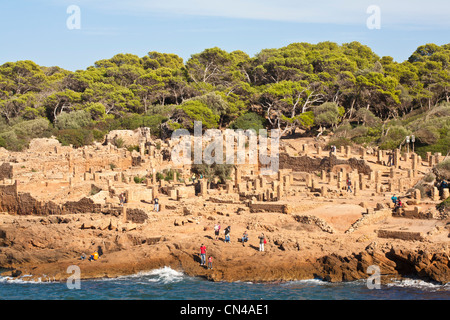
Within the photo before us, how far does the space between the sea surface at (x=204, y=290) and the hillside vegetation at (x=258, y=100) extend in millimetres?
26774

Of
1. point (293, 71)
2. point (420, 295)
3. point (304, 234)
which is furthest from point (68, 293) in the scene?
point (293, 71)

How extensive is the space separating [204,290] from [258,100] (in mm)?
38187

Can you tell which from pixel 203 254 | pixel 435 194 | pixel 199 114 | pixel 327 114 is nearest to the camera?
pixel 203 254

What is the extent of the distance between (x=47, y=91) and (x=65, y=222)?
4554 cm

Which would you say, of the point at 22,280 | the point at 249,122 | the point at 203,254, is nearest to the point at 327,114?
the point at 249,122

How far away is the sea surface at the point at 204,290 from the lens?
22641 mm

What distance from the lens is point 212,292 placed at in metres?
23.3

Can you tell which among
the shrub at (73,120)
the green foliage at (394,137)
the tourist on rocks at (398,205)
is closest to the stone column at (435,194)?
the tourist on rocks at (398,205)

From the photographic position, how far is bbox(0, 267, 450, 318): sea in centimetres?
2214

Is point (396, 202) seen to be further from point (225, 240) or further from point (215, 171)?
point (215, 171)

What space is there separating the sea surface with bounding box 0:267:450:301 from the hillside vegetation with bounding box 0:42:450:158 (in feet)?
87.8

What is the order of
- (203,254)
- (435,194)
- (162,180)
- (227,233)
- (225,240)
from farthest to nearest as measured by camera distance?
(162,180) → (435,194) → (227,233) → (225,240) → (203,254)

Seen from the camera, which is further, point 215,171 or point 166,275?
point 215,171

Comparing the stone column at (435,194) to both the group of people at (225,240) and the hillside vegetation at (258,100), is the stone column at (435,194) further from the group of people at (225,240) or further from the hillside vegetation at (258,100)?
the hillside vegetation at (258,100)
